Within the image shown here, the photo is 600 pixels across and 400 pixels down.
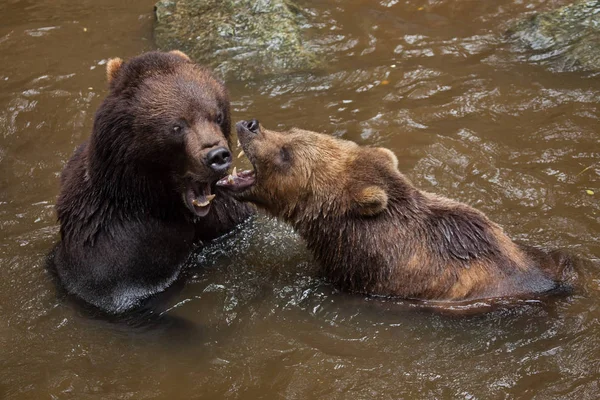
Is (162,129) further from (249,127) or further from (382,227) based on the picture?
(382,227)

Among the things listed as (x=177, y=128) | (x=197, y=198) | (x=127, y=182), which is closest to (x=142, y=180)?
(x=127, y=182)

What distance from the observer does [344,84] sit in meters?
8.96

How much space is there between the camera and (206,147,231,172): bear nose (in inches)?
195

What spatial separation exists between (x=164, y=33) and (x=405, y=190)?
587 centimetres

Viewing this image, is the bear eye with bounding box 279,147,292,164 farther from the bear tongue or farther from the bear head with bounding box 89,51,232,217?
the bear tongue

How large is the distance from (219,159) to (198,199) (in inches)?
26.3

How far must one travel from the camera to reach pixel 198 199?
555 centimetres

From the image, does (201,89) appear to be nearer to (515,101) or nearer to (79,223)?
(79,223)

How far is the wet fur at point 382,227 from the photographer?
5.48 m

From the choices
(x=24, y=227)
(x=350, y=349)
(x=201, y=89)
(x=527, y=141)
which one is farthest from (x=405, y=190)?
(x=24, y=227)

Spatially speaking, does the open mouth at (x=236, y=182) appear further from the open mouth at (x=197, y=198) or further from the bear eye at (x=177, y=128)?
the bear eye at (x=177, y=128)

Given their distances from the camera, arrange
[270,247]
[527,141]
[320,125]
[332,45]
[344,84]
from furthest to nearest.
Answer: [332,45] < [344,84] < [320,125] < [527,141] < [270,247]

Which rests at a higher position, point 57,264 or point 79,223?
point 79,223

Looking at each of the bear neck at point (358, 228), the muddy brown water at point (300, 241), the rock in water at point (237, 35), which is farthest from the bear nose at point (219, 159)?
the rock in water at point (237, 35)
